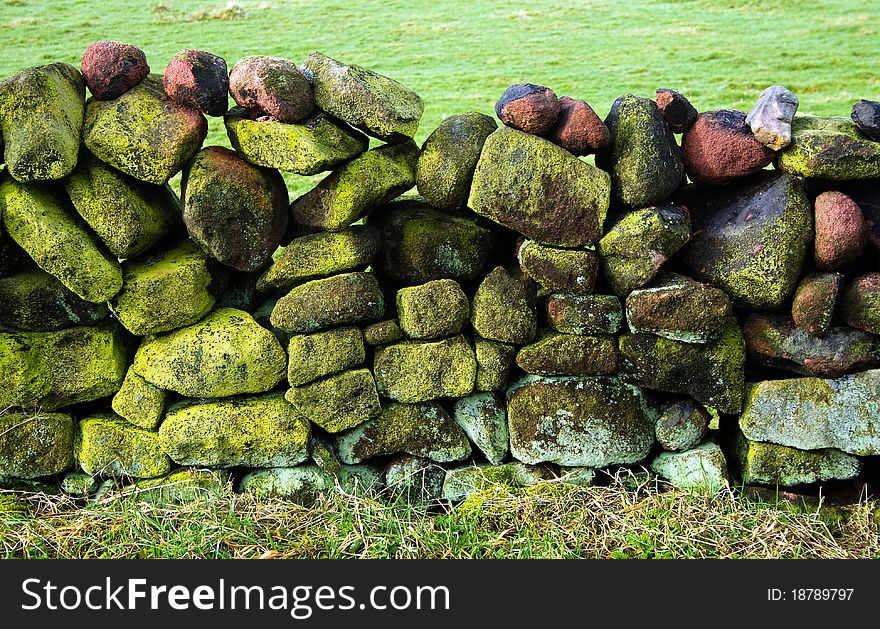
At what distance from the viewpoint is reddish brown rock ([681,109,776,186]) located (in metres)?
3.85

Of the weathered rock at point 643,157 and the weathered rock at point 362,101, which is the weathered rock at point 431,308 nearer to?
the weathered rock at point 362,101

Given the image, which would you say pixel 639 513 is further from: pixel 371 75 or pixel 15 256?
pixel 15 256

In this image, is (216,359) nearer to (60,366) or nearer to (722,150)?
(60,366)

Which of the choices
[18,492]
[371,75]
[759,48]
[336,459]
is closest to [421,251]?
[371,75]

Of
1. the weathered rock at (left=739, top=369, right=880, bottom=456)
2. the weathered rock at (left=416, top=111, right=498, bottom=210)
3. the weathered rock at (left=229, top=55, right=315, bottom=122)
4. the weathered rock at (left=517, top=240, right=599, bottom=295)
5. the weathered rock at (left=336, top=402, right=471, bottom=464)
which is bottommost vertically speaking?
the weathered rock at (left=336, top=402, right=471, bottom=464)

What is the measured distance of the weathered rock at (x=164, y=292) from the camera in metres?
3.90

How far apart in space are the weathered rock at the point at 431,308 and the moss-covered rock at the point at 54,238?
135cm

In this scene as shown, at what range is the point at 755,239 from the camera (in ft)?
12.6

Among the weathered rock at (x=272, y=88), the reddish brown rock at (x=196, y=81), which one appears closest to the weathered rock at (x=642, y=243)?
the weathered rock at (x=272, y=88)

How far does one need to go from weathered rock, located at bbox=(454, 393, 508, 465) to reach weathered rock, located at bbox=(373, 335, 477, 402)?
128 millimetres

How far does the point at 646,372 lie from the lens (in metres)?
4.05

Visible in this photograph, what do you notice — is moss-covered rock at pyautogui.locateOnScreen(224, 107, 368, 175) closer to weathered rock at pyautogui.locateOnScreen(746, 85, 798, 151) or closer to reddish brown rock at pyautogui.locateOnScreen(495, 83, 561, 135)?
reddish brown rock at pyautogui.locateOnScreen(495, 83, 561, 135)

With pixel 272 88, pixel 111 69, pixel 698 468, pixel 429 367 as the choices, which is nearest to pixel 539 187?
pixel 429 367

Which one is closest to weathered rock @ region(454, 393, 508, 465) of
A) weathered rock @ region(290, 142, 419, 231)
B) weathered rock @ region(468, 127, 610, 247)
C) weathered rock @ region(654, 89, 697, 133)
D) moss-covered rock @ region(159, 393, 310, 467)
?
moss-covered rock @ region(159, 393, 310, 467)
